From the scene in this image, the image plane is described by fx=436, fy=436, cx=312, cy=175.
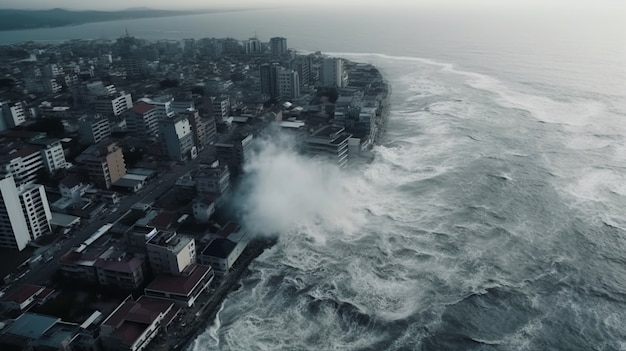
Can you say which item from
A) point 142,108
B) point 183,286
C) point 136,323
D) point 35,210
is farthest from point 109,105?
point 136,323

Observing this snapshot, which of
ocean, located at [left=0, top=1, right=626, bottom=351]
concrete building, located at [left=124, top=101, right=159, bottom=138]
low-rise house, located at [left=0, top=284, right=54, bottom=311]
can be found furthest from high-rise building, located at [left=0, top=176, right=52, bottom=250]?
concrete building, located at [left=124, top=101, right=159, bottom=138]

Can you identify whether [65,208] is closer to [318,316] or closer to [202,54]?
A: [318,316]

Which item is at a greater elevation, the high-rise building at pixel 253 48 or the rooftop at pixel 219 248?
the high-rise building at pixel 253 48

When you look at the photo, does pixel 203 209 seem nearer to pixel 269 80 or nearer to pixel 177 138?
pixel 177 138

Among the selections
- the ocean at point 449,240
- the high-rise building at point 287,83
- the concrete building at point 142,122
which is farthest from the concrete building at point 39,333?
the high-rise building at point 287,83

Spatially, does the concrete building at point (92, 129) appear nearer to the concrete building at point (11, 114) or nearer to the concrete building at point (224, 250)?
the concrete building at point (11, 114)

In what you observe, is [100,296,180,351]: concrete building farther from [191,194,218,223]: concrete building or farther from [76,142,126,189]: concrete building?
[76,142,126,189]: concrete building
